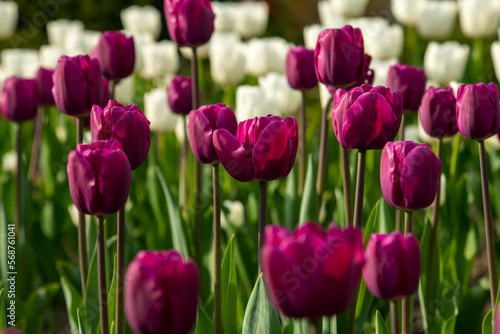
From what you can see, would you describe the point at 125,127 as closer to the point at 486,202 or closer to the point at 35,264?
the point at 486,202

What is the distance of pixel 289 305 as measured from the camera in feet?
2.75

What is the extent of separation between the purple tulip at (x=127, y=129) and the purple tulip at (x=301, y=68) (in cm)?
76

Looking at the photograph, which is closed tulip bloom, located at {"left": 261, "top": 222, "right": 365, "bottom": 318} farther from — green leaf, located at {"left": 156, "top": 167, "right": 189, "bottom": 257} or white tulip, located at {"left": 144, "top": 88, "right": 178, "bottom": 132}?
white tulip, located at {"left": 144, "top": 88, "right": 178, "bottom": 132}

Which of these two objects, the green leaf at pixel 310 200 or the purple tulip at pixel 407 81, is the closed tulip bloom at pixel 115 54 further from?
the purple tulip at pixel 407 81

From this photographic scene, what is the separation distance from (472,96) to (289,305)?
764 millimetres

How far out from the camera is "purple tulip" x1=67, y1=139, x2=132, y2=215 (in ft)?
3.71

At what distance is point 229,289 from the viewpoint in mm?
1559

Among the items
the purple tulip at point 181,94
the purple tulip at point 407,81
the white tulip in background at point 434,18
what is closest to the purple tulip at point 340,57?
the purple tulip at point 407,81

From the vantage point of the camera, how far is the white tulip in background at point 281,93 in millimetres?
2637

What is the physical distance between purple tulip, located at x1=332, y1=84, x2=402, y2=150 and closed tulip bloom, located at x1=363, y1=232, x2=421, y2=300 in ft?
0.86

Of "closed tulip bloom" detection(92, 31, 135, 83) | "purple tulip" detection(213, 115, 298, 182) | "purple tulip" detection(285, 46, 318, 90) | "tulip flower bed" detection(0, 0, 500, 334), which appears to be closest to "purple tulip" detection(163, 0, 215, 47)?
"tulip flower bed" detection(0, 0, 500, 334)

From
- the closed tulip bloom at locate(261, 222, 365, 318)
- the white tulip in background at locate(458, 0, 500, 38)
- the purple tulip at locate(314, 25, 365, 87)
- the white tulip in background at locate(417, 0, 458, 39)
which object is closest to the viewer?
the closed tulip bloom at locate(261, 222, 365, 318)

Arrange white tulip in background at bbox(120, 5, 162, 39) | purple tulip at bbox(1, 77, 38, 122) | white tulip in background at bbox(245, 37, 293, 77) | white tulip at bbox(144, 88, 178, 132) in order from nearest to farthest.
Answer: purple tulip at bbox(1, 77, 38, 122) → white tulip at bbox(144, 88, 178, 132) → white tulip in background at bbox(245, 37, 293, 77) → white tulip in background at bbox(120, 5, 162, 39)

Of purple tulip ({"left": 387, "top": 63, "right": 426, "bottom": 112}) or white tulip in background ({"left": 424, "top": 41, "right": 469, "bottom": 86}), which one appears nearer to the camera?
purple tulip ({"left": 387, "top": 63, "right": 426, "bottom": 112})
